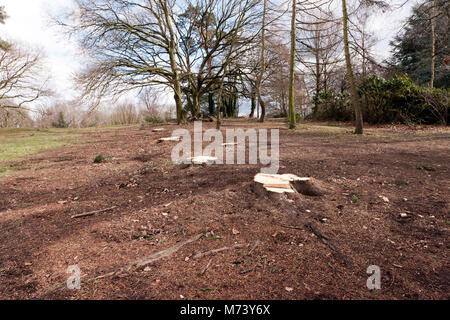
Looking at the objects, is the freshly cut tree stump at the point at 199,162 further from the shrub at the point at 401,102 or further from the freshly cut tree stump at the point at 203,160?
the shrub at the point at 401,102

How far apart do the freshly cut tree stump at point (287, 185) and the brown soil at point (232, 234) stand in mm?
150

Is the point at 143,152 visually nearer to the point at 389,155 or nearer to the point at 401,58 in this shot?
the point at 389,155

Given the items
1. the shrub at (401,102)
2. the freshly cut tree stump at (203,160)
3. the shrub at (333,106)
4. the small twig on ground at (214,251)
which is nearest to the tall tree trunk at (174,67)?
the freshly cut tree stump at (203,160)

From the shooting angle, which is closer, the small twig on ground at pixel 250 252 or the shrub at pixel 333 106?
the small twig on ground at pixel 250 252

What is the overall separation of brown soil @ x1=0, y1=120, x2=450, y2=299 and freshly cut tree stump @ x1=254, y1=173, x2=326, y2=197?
5.9 inches

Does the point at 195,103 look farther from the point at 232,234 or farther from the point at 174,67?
the point at 232,234

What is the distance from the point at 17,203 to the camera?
3.89 metres

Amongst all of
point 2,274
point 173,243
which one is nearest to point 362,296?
point 173,243

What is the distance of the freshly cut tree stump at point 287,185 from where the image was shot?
3314mm

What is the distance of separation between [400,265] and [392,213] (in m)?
1.05

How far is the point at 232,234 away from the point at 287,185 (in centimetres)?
118

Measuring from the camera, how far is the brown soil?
1890mm

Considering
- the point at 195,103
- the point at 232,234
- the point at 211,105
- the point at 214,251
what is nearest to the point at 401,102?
the point at 195,103

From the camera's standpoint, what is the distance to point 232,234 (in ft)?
8.52
